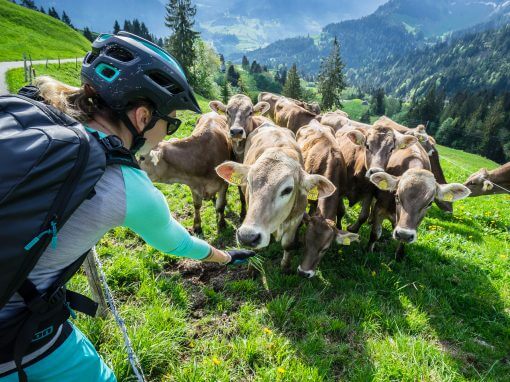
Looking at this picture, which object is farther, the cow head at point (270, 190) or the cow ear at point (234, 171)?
the cow ear at point (234, 171)

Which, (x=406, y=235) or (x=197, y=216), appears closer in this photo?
(x=406, y=235)

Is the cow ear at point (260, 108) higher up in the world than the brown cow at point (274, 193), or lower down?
higher up

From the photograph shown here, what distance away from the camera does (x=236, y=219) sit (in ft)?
25.7

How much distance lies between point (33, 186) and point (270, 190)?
132 inches

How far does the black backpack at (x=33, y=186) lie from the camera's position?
4.25 feet

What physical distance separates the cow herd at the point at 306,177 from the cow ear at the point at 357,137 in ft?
0.08

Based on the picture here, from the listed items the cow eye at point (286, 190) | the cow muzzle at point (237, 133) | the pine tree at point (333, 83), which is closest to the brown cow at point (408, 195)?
the cow eye at point (286, 190)

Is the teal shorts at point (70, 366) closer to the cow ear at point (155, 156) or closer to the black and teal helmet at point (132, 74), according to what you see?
the black and teal helmet at point (132, 74)

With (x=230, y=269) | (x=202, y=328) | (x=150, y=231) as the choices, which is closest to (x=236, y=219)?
(x=230, y=269)

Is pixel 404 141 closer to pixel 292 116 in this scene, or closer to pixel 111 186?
pixel 292 116

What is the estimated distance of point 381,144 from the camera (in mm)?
7371

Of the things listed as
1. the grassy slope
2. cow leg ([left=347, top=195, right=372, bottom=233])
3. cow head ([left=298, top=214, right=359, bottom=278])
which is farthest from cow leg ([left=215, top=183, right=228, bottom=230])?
the grassy slope

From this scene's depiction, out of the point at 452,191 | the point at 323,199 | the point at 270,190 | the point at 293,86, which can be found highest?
the point at 270,190

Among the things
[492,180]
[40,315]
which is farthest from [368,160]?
[40,315]
